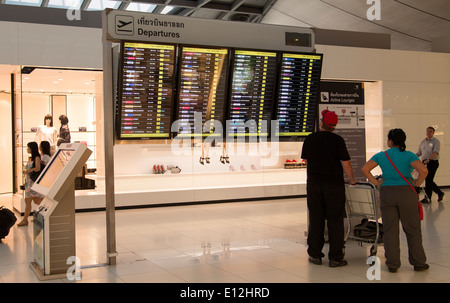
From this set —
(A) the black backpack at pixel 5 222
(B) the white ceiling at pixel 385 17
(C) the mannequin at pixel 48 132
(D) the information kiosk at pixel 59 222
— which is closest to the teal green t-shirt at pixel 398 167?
(D) the information kiosk at pixel 59 222

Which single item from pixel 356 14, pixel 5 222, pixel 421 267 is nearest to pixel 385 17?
pixel 356 14

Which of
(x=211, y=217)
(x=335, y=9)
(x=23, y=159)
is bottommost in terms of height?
(x=211, y=217)

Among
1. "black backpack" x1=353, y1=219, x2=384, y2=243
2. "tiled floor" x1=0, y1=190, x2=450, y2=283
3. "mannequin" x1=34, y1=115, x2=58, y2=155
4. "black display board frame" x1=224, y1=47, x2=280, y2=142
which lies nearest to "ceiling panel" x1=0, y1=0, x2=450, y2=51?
"mannequin" x1=34, y1=115, x2=58, y2=155

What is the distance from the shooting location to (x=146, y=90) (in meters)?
6.21

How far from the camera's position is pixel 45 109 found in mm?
11844

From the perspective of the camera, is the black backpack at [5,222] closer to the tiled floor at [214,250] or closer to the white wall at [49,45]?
the tiled floor at [214,250]

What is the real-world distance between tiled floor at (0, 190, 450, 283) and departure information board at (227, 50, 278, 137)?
1.61 meters

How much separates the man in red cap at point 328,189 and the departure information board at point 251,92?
1.31 meters

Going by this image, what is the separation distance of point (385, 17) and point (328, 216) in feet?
42.5

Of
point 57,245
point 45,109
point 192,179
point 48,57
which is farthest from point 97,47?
point 57,245

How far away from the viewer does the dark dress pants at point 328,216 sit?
5371mm

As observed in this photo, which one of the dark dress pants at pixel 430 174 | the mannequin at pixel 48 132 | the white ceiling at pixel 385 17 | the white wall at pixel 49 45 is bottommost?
the dark dress pants at pixel 430 174

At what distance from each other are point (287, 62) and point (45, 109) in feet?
23.5
